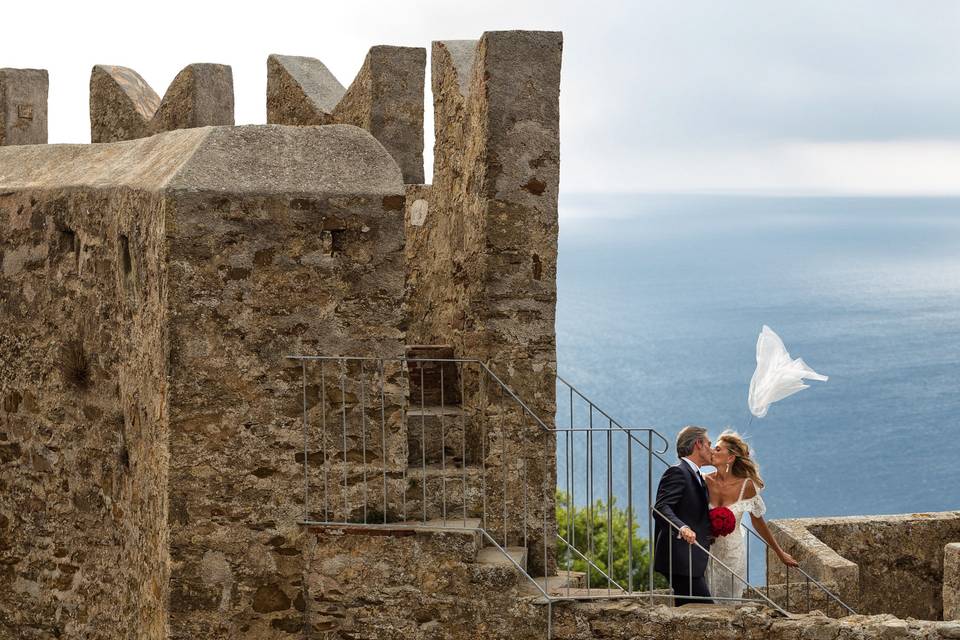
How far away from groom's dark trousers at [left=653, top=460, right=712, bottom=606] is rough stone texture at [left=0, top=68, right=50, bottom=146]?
614 centimetres

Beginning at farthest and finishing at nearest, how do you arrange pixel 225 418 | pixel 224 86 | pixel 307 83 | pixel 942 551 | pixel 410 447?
pixel 942 551
pixel 307 83
pixel 224 86
pixel 410 447
pixel 225 418

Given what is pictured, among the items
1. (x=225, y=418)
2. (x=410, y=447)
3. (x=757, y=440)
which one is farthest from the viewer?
(x=757, y=440)

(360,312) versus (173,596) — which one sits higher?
(360,312)

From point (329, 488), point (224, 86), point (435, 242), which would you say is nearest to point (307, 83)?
point (224, 86)

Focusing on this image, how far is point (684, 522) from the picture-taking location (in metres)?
8.84

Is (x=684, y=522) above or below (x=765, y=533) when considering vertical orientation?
above

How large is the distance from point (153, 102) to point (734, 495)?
536 centimetres

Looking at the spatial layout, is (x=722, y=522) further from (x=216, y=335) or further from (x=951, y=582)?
(x=951, y=582)

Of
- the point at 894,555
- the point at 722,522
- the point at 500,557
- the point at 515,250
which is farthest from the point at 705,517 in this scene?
the point at 894,555

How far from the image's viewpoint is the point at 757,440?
262 ft

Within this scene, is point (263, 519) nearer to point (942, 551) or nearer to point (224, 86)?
point (224, 86)

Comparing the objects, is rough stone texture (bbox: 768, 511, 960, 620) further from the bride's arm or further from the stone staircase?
the stone staircase

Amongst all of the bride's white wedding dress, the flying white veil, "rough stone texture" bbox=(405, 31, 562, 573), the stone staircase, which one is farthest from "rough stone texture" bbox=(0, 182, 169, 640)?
the flying white veil

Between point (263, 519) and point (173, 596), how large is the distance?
0.63m
